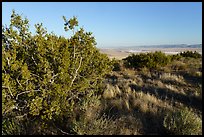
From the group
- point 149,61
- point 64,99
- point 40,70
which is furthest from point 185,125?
point 149,61

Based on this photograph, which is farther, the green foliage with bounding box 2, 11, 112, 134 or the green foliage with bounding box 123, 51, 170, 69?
the green foliage with bounding box 123, 51, 170, 69

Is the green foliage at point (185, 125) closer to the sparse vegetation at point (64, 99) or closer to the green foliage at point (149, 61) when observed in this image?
the sparse vegetation at point (64, 99)

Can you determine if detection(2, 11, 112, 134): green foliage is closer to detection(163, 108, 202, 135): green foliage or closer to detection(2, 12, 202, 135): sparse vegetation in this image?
detection(2, 12, 202, 135): sparse vegetation

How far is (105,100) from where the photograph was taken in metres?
6.73

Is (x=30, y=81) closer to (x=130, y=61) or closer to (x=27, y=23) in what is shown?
(x=27, y=23)

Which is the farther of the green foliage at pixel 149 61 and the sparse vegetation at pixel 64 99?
the green foliage at pixel 149 61

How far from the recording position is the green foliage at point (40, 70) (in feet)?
17.0

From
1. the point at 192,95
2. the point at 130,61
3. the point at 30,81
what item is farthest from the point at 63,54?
the point at 130,61

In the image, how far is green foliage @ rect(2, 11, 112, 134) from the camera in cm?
517

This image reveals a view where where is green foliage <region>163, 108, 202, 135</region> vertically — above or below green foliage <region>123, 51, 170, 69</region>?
below

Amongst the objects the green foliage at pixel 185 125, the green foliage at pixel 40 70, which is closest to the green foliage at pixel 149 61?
the green foliage at pixel 40 70

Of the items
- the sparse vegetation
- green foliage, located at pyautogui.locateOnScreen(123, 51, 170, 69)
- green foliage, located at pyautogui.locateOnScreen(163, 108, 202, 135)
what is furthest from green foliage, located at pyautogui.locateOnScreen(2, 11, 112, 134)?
green foliage, located at pyautogui.locateOnScreen(123, 51, 170, 69)

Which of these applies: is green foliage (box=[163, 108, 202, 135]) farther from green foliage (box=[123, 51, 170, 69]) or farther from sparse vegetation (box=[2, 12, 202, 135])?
green foliage (box=[123, 51, 170, 69])

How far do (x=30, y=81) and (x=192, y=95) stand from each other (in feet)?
15.6
